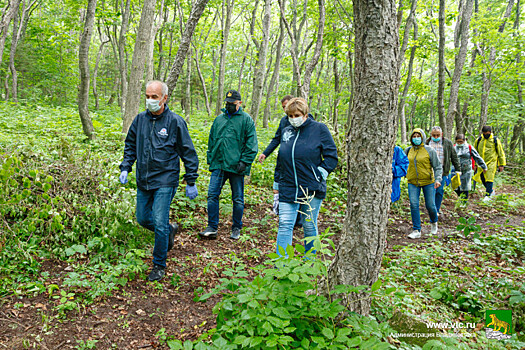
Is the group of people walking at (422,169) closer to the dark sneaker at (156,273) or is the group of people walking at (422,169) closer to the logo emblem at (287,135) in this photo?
the logo emblem at (287,135)

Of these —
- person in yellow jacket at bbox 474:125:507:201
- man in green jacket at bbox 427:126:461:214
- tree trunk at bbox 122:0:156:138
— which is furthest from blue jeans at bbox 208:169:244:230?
person in yellow jacket at bbox 474:125:507:201

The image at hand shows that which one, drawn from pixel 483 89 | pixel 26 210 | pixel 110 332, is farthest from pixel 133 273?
pixel 483 89

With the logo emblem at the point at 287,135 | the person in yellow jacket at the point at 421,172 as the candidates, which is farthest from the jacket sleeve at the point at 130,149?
the person in yellow jacket at the point at 421,172

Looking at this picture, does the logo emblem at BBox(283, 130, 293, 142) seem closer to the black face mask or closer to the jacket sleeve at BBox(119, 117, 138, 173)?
the black face mask

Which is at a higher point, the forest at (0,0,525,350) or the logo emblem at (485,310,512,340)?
→ the forest at (0,0,525,350)

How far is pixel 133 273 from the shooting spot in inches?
148

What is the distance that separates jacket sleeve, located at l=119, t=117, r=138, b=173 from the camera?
4039mm

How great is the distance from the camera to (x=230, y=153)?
5.09m

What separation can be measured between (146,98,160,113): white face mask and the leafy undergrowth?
1.36m

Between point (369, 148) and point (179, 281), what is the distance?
9.02ft

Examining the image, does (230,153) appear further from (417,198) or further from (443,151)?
(443,151)

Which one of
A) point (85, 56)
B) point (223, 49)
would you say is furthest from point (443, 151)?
point (223, 49)

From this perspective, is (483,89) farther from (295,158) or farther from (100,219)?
(100,219)

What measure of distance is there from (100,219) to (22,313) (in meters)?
1.46
